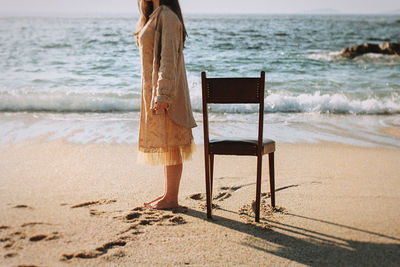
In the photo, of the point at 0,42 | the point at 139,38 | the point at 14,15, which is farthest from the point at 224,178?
the point at 14,15

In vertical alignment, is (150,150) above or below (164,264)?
above

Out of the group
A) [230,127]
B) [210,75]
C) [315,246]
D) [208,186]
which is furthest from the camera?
[210,75]

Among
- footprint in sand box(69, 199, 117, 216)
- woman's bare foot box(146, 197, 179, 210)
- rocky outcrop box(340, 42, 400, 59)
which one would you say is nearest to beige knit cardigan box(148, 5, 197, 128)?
woman's bare foot box(146, 197, 179, 210)

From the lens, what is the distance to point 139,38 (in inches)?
133

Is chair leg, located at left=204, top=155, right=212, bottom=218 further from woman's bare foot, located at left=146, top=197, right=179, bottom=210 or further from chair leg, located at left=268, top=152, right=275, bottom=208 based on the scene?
chair leg, located at left=268, top=152, right=275, bottom=208

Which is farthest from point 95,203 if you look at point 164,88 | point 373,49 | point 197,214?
point 373,49

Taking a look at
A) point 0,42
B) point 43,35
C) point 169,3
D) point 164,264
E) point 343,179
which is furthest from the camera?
point 43,35

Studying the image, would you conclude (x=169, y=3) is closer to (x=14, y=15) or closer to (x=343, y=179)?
(x=343, y=179)

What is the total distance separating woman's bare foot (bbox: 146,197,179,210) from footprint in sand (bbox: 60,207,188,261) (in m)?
0.05

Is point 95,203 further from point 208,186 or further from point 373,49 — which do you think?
point 373,49

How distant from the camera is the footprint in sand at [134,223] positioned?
2.78 metres

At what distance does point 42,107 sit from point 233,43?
34.9ft

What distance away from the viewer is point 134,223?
3.30 m

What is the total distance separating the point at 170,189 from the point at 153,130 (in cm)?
52
